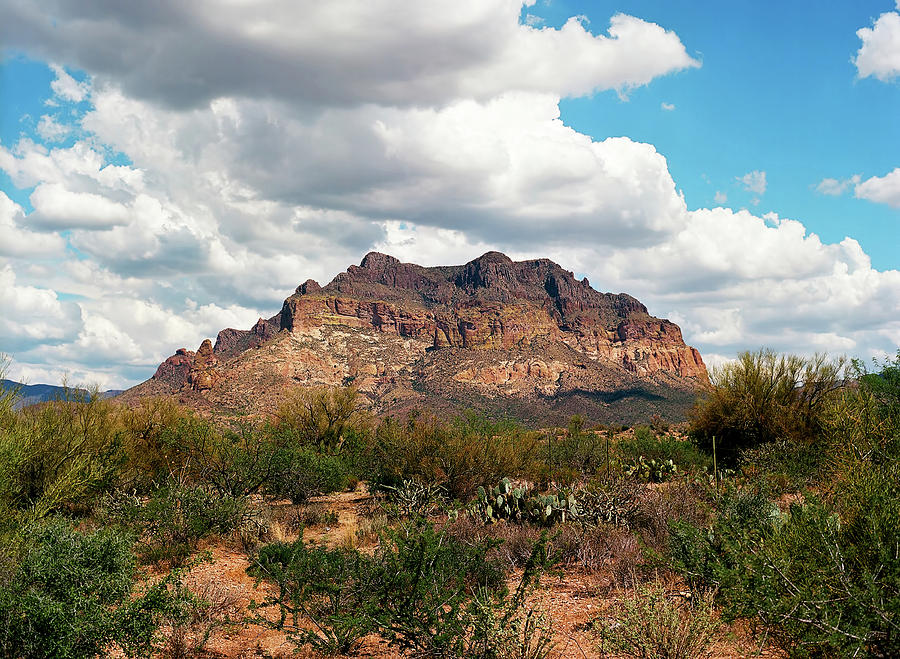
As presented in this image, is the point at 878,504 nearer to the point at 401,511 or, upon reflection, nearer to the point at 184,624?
the point at 184,624

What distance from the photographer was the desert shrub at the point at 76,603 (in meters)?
5.29

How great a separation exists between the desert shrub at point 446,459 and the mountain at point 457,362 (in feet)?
203

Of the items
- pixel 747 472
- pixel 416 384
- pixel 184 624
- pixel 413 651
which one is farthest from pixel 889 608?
pixel 416 384

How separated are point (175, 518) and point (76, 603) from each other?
678cm

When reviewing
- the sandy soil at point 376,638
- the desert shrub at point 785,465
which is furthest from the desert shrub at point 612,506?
the desert shrub at point 785,465

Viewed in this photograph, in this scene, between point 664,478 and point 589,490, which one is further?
point 664,478

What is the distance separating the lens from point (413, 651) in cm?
591

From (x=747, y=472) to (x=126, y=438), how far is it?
17.7 m

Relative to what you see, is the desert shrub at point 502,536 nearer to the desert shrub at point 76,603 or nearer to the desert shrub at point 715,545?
the desert shrub at point 715,545

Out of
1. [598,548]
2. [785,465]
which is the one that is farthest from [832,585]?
[785,465]

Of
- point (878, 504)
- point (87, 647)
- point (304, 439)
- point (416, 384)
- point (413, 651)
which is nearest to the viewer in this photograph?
point (878, 504)

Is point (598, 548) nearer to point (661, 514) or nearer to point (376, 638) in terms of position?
point (661, 514)

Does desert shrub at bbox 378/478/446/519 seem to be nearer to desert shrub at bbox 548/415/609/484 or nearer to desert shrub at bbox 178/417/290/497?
desert shrub at bbox 178/417/290/497

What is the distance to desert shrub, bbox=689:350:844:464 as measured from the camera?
1880 cm
